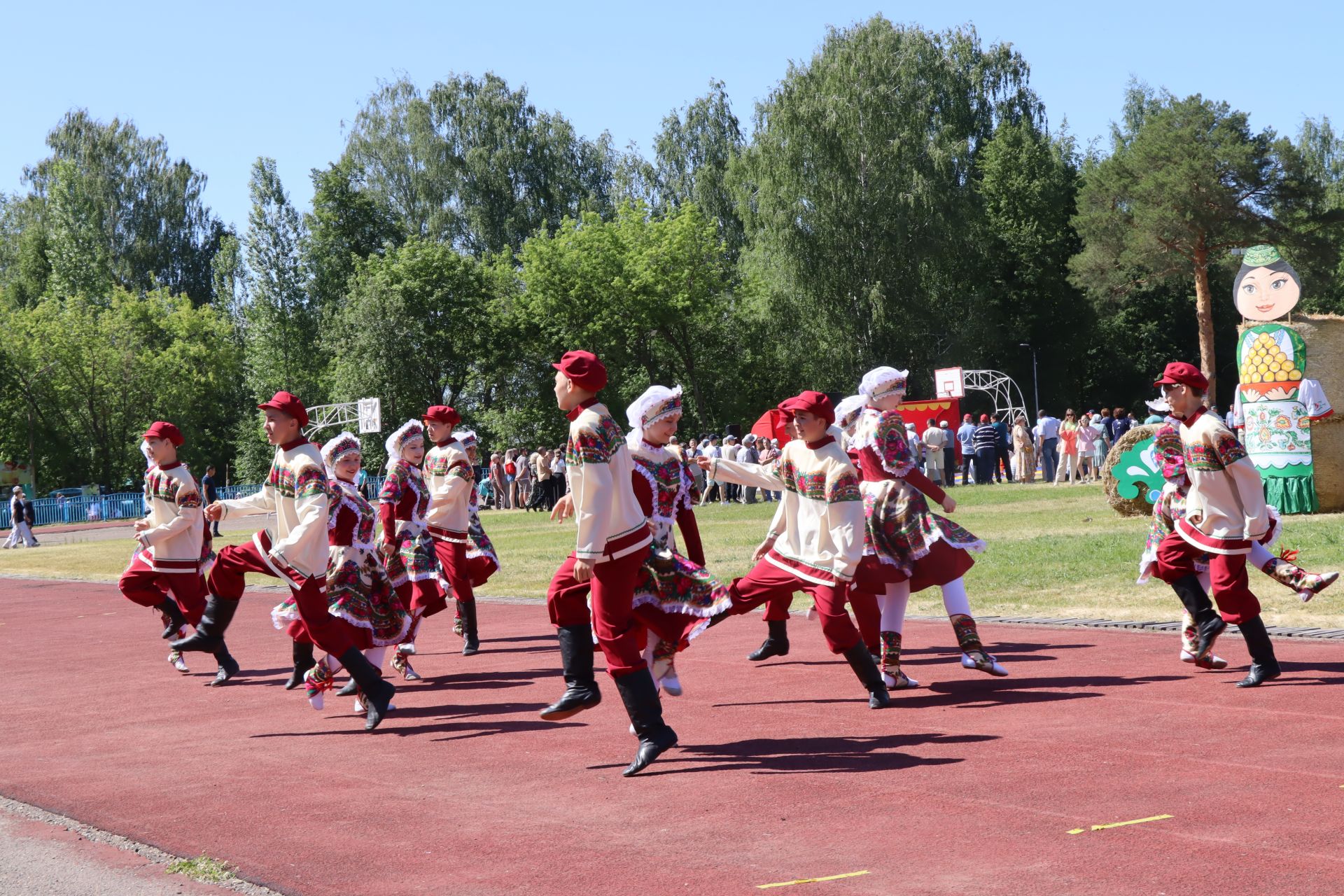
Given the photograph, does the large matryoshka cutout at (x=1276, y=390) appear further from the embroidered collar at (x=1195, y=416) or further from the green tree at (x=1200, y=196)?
the green tree at (x=1200, y=196)

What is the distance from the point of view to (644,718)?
6473mm

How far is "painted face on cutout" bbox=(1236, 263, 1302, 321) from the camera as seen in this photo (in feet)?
61.6

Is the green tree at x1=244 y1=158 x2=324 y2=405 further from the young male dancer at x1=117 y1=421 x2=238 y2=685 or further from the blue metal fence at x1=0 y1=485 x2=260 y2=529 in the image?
the young male dancer at x1=117 y1=421 x2=238 y2=685

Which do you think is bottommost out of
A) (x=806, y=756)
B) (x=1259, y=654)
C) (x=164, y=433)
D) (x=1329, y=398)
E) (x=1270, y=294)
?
(x=806, y=756)

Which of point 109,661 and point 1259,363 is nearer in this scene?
point 109,661

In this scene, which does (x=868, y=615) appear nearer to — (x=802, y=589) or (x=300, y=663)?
(x=802, y=589)

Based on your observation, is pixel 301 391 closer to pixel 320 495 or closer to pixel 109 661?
pixel 109 661

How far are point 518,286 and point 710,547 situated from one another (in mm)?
39992

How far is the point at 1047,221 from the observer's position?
2356 inches

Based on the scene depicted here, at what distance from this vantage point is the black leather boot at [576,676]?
6.82 metres

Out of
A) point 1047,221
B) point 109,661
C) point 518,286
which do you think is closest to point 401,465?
point 109,661

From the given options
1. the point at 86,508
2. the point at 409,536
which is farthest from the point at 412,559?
the point at 86,508

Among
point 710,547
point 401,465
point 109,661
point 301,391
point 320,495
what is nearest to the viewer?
point 320,495

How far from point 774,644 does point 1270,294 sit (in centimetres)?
1206
